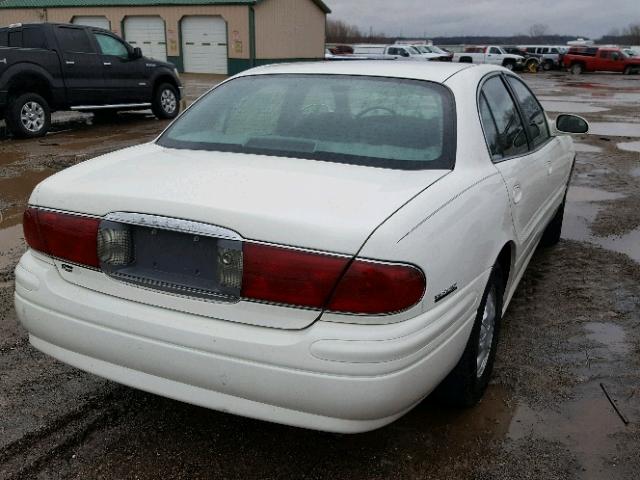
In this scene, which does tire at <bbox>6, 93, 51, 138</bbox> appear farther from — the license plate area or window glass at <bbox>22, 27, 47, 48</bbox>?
the license plate area

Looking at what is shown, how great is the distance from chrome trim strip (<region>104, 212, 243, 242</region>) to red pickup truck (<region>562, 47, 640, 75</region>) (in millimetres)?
41627

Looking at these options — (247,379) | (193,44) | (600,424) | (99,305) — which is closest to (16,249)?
(99,305)

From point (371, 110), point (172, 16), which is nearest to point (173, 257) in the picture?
point (371, 110)

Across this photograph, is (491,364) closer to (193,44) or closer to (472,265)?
(472,265)

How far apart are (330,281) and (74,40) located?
11560 mm

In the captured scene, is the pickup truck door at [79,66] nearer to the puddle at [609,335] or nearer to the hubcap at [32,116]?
the hubcap at [32,116]

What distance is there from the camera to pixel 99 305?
2.30m

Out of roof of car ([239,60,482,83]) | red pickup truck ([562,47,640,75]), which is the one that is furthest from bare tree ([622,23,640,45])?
roof of car ([239,60,482,83])

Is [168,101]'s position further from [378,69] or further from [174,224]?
[174,224]

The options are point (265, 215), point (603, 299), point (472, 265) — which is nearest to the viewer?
point (265, 215)

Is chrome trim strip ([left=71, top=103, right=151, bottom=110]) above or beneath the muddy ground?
above

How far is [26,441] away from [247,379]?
46.3 inches

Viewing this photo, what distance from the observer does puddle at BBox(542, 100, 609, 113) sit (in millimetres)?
16931

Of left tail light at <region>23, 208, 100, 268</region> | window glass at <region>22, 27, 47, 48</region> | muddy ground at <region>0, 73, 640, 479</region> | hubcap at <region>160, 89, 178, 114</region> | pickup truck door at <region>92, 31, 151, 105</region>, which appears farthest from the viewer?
hubcap at <region>160, 89, 178, 114</region>
